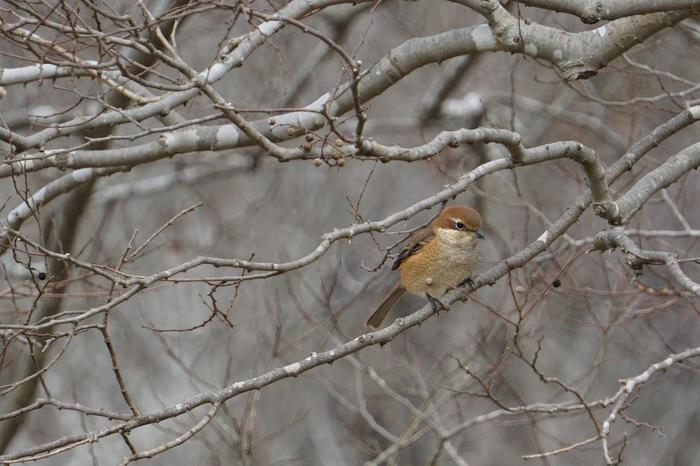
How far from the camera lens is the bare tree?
421 cm

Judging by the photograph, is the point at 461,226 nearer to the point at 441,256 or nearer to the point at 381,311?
the point at 441,256

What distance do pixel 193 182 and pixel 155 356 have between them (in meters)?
4.45

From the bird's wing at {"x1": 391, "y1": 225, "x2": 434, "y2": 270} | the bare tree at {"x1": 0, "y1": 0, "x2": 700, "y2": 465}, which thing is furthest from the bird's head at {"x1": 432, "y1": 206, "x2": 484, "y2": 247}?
the bare tree at {"x1": 0, "y1": 0, "x2": 700, "y2": 465}

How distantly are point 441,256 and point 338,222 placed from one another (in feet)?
19.0

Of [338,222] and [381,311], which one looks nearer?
[381,311]

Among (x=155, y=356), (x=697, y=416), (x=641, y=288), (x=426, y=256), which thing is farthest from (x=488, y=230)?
(x=155, y=356)

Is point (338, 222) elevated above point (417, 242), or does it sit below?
above

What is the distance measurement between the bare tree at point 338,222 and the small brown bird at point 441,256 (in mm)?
330

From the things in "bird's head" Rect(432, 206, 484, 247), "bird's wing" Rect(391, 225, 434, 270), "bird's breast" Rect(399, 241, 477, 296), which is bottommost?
"bird's breast" Rect(399, 241, 477, 296)

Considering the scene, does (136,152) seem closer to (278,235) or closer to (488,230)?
(488,230)

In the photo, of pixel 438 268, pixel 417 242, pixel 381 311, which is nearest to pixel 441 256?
pixel 438 268

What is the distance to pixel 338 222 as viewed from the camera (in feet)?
40.0

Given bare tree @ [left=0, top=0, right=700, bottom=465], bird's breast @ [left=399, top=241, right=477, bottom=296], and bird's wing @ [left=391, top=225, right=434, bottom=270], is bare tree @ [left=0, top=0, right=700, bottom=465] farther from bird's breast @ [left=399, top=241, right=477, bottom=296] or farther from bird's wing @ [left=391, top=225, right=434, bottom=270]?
bird's wing @ [left=391, top=225, right=434, bottom=270]

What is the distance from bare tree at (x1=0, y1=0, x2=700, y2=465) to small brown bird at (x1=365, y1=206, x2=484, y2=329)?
0.33 m
